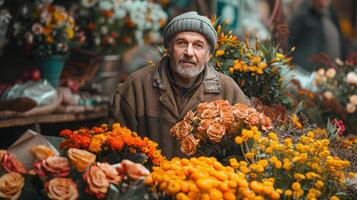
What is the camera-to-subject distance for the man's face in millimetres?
4219

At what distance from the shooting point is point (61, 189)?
3.11 meters

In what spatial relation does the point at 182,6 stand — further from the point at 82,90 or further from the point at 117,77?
the point at 82,90

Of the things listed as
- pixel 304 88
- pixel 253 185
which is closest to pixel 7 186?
pixel 253 185

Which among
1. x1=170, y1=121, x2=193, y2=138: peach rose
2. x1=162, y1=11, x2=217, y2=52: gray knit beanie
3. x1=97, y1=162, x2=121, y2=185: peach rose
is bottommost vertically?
x1=97, y1=162, x2=121, y2=185: peach rose

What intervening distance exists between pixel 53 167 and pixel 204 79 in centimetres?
149

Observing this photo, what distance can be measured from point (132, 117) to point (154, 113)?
0.13 metres

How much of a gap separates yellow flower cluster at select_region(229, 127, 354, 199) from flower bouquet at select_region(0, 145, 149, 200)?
54 centimetres

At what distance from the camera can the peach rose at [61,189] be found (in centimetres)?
310

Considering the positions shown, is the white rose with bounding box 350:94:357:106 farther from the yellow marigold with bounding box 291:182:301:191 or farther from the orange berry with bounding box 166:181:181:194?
the orange berry with bounding box 166:181:181:194

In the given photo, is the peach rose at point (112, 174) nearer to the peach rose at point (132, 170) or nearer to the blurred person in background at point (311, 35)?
the peach rose at point (132, 170)

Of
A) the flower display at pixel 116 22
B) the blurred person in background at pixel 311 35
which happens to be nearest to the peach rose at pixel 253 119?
the flower display at pixel 116 22

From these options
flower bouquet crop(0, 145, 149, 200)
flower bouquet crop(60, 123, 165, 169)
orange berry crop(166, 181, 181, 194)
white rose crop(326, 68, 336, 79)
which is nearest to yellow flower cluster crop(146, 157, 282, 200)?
orange berry crop(166, 181, 181, 194)

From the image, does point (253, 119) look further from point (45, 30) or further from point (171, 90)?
point (45, 30)

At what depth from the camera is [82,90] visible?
717 cm
